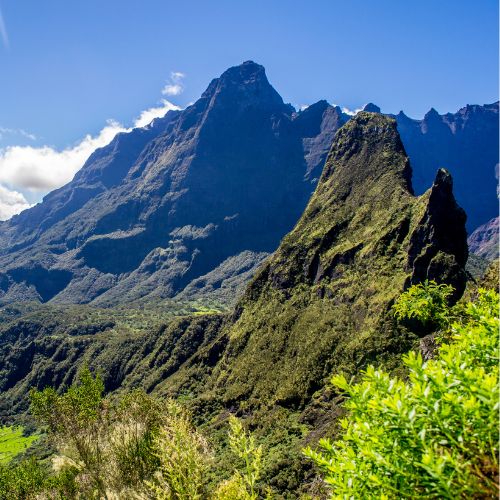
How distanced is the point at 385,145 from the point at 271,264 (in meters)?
68.7

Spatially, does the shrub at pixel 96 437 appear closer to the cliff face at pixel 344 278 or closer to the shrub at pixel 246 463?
the shrub at pixel 246 463

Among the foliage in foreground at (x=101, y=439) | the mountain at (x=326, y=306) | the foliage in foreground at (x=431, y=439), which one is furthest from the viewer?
the mountain at (x=326, y=306)

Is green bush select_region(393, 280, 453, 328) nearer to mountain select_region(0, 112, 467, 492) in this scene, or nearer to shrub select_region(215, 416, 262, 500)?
shrub select_region(215, 416, 262, 500)

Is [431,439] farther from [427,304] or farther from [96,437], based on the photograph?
[96,437]

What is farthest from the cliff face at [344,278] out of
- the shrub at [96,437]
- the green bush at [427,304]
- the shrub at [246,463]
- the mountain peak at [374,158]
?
the shrub at [246,463]

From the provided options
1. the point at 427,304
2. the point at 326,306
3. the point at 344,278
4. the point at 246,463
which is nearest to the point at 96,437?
the point at 246,463

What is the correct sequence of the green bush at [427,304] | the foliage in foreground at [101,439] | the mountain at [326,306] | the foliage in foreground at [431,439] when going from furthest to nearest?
1. the mountain at [326,306]
2. the foliage in foreground at [101,439]
3. the green bush at [427,304]
4. the foliage in foreground at [431,439]

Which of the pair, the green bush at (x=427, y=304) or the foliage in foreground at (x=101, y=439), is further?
the foliage in foreground at (x=101, y=439)

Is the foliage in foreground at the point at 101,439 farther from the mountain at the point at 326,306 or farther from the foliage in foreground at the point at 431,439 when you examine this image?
the mountain at the point at 326,306

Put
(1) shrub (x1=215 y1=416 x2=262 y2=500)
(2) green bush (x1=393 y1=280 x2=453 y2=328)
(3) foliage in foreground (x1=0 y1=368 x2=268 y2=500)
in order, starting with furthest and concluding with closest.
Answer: (3) foliage in foreground (x1=0 y1=368 x2=268 y2=500) → (2) green bush (x1=393 y1=280 x2=453 y2=328) → (1) shrub (x1=215 y1=416 x2=262 y2=500)

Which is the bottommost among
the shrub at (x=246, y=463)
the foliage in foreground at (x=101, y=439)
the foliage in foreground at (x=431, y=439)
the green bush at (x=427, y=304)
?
the foliage in foreground at (x=101, y=439)

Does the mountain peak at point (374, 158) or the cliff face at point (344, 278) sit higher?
the mountain peak at point (374, 158)

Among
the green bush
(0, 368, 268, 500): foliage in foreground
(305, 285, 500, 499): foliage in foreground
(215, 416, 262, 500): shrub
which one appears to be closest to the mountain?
(0, 368, 268, 500): foliage in foreground

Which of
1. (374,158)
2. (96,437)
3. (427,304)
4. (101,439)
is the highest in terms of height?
(374,158)
